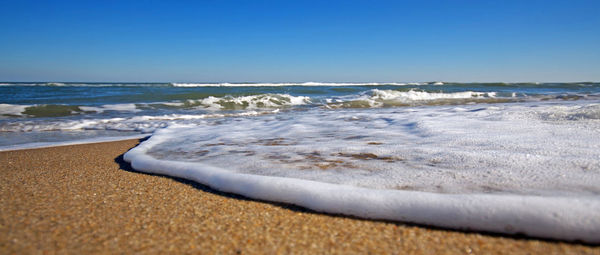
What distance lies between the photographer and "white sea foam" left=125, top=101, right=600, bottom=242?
1.17m

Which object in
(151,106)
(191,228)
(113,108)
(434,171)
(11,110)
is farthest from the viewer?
(151,106)

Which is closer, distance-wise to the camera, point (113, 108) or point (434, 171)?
point (434, 171)

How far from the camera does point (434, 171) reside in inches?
67.8

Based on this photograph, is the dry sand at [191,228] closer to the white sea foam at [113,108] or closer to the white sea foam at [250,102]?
the white sea foam at [113,108]

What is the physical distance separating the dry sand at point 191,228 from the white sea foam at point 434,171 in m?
0.07

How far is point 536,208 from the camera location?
1.15 metres

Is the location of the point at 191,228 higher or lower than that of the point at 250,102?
lower

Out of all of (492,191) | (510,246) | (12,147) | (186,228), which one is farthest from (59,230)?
(12,147)

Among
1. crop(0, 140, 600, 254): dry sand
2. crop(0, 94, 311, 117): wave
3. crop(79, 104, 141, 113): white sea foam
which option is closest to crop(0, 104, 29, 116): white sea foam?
crop(0, 94, 311, 117): wave

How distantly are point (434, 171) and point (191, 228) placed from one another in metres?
1.19

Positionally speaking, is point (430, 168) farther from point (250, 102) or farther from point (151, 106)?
point (250, 102)

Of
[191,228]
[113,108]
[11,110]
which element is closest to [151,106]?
[113,108]

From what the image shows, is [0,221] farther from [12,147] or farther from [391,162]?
[12,147]

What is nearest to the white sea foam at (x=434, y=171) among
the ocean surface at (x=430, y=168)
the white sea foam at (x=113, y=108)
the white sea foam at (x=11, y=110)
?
the ocean surface at (x=430, y=168)
